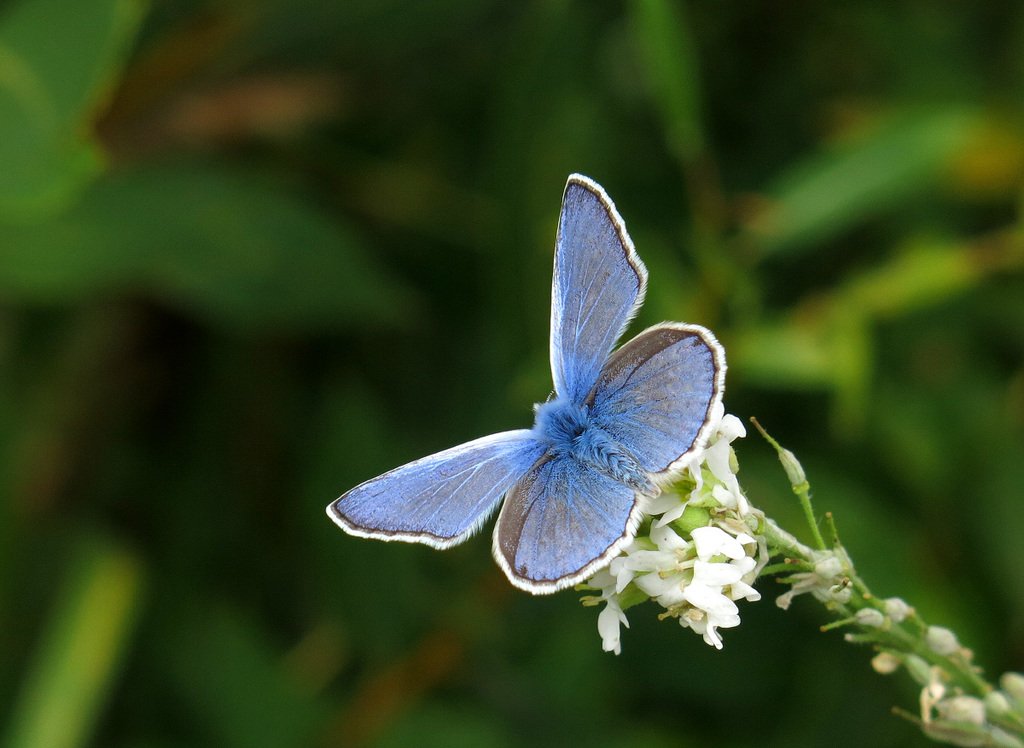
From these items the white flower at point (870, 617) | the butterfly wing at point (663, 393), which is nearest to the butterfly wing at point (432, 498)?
the butterfly wing at point (663, 393)

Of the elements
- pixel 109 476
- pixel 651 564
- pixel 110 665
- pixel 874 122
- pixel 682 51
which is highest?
pixel 682 51

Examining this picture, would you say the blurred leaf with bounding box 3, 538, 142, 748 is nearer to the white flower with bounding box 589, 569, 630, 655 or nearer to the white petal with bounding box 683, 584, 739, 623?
the white flower with bounding box 589, 569, 630, 655

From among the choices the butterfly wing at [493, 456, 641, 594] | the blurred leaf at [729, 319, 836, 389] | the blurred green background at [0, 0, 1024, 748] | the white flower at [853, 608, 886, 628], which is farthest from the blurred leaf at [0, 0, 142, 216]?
the white flower at [853, 608, 886, 628]

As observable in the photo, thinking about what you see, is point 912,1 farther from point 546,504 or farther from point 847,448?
point 546,504

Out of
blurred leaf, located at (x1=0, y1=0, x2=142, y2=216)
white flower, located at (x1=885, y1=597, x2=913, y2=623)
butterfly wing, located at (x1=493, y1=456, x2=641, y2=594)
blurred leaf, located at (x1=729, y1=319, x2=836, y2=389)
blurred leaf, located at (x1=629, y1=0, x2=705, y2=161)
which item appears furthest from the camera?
blurred leaf, located at (x1=729, y1=319, x2=836, y2=389)

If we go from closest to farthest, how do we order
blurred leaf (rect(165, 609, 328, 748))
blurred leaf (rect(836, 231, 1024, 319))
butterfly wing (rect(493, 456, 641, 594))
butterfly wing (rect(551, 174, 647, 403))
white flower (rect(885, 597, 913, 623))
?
butterfly wing (rect(493, 456, 641, 594)) < white flower (rect(885, 597, 913, 623)) < butterfly wing (rect(551, 174, 647, 403)) < blurred leaf (rect(836, 231, 1024, 319)) < blurred leaf (rect(165, 609, 328, 748))

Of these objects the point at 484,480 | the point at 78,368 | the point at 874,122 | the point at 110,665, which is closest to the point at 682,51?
the point at 874,122

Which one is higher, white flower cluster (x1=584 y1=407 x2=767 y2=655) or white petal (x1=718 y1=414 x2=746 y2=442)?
white petal (x1=718 y1=414 x2=746 y2=442)
